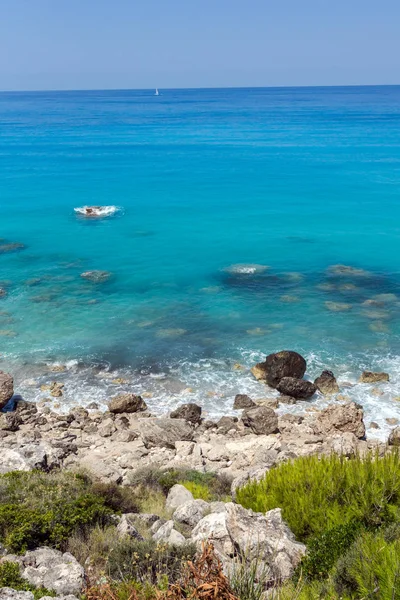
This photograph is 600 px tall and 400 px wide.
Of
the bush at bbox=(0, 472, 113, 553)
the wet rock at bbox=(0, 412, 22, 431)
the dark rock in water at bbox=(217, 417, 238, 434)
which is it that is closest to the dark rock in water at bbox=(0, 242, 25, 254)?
the wet rock at bbox=(0, 412, 22, 431)

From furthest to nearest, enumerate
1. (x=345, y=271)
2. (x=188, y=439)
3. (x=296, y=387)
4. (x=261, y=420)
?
1. (x=345, y=271)
2. (x=296, y=387)
3. (x=261, y=420)
4. (x=188, y=439)

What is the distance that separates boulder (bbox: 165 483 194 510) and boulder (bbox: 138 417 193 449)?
215 inches

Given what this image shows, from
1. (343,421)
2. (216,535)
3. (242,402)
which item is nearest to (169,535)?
(216,535)

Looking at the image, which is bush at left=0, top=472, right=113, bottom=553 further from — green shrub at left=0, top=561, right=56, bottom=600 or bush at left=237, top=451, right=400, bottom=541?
bush at left=237, top=451, right=400, bottom=541

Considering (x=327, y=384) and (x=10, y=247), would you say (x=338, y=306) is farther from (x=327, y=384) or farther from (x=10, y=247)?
(x=10, y=247)

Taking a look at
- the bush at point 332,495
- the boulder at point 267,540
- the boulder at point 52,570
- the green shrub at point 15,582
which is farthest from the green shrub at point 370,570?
the green shrub at point 15,582

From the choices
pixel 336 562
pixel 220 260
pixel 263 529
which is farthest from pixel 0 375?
pixel 220 260

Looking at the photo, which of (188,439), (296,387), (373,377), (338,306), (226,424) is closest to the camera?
(188,439)

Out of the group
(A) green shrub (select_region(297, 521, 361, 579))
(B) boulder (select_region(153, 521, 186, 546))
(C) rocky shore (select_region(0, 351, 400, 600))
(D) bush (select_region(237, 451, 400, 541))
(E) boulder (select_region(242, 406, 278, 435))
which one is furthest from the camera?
(E) boulder (select_region(242, 406, 278, 435))

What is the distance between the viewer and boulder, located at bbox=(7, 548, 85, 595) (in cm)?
808

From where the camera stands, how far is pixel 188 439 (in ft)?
61.8

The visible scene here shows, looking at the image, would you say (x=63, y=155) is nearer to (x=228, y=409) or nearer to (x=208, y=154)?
(x=208, y=154)

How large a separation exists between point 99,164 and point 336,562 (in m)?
72.0

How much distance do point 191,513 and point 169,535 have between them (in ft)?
3.99
